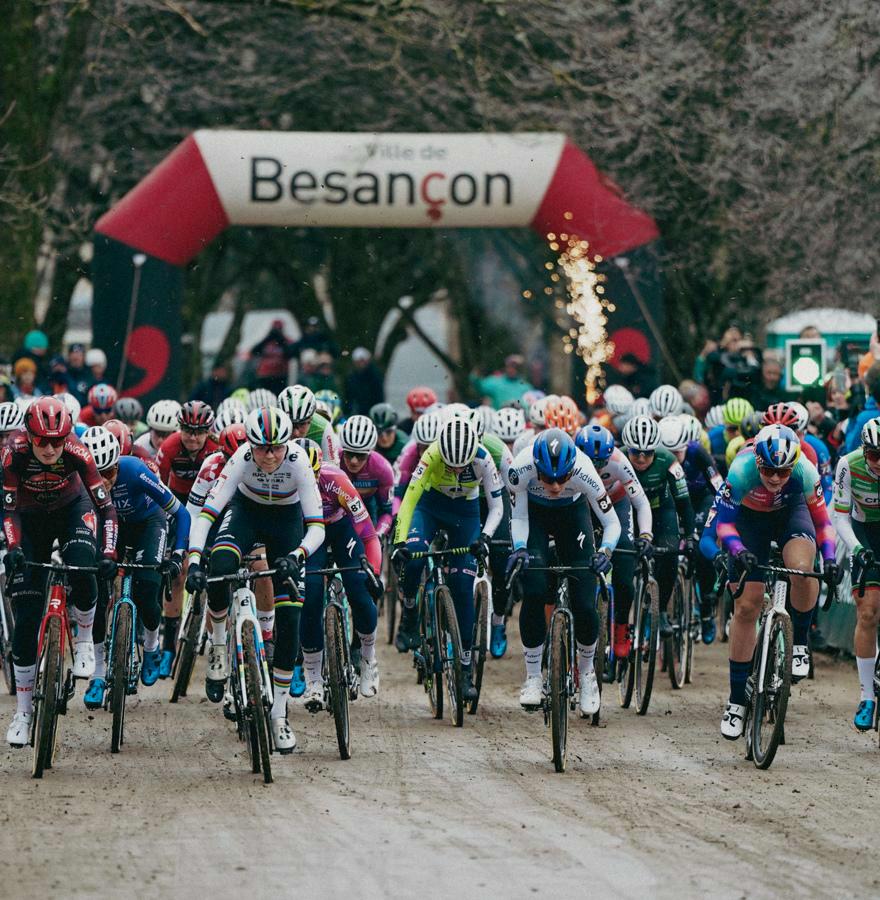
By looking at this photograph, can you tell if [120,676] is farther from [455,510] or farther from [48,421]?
[455,510]

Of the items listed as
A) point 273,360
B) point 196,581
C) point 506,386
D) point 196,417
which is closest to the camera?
point 196,581

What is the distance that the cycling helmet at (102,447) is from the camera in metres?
11.8

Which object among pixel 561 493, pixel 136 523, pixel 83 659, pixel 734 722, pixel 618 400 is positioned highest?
pixel 618 400

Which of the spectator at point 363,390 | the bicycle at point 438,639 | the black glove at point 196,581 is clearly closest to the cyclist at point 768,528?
the bicycle at point 438,639

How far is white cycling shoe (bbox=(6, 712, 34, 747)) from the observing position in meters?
10.7

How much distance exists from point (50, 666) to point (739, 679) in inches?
147

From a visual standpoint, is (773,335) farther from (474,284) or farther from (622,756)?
(474,284)

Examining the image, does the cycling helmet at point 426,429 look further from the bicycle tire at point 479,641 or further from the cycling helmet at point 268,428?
the cycling helmet at point 268,428

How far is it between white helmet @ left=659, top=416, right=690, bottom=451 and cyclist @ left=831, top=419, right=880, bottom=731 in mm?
3056

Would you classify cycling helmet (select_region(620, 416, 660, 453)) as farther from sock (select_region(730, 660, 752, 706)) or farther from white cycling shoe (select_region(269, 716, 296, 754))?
white cycling shoe (select_region(269, 716, 296, 754))

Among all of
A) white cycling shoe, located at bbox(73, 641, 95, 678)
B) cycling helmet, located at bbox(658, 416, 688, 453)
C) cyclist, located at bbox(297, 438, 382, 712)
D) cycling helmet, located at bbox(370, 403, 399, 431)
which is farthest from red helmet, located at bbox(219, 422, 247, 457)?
cycling helmet, located at bbox(370, 403, 399, 431)

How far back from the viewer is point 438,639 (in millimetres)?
12391

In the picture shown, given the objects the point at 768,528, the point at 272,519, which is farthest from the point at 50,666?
the point at 768,528

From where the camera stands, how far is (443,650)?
12391mm
